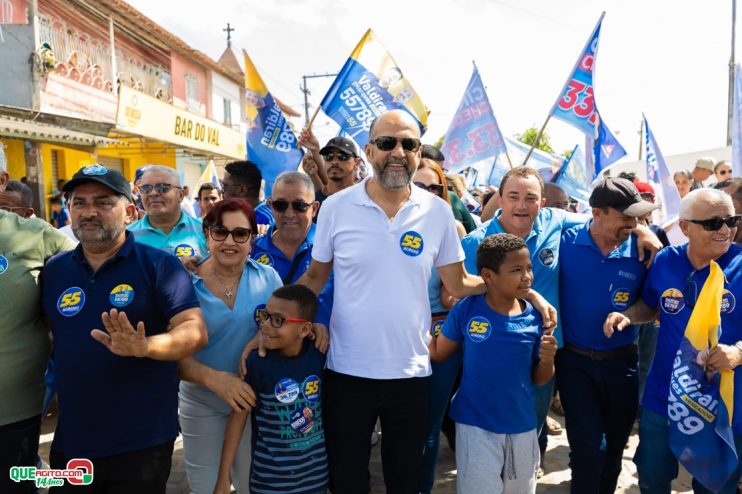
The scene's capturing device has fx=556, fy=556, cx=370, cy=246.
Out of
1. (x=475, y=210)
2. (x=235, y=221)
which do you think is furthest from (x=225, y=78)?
(x=235, y=221)

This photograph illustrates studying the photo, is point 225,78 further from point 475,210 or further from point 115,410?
point 115,410

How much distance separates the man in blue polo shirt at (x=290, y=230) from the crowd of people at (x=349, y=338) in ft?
1.32

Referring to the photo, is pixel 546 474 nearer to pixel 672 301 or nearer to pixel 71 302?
pixel 672 301

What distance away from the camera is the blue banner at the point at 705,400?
8.79 ft

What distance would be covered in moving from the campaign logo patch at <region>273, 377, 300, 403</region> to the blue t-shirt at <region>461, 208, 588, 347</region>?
1.26 m

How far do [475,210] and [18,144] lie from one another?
10.3m

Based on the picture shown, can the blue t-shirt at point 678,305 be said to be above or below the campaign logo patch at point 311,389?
above

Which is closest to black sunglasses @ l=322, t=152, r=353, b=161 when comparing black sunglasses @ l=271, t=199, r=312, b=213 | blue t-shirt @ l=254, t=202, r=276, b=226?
blue t-shirt @ l=254, t=202, r=276, b=226

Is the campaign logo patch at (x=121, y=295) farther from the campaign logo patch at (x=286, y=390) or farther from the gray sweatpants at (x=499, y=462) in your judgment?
the gray sweatpants at (x=499, y=462)

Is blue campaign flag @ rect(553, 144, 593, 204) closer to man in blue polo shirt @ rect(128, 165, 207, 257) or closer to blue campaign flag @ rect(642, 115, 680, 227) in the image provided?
blue campaign flag @ rect(642, 115, 680, 227)

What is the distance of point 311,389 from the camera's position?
9.09ft

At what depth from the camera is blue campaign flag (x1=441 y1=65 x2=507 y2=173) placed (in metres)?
8.55

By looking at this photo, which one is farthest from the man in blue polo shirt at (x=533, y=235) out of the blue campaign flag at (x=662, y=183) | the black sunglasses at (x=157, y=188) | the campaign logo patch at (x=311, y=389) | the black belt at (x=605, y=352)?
the blue campaign flag at (x=662, y=183)

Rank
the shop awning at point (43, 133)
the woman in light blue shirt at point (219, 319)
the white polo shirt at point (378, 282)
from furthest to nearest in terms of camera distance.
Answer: the shop awning at point (43, 133) → the woman in light blue shirt at point (219, 319) → the white polo shirt at point (378, 282)
